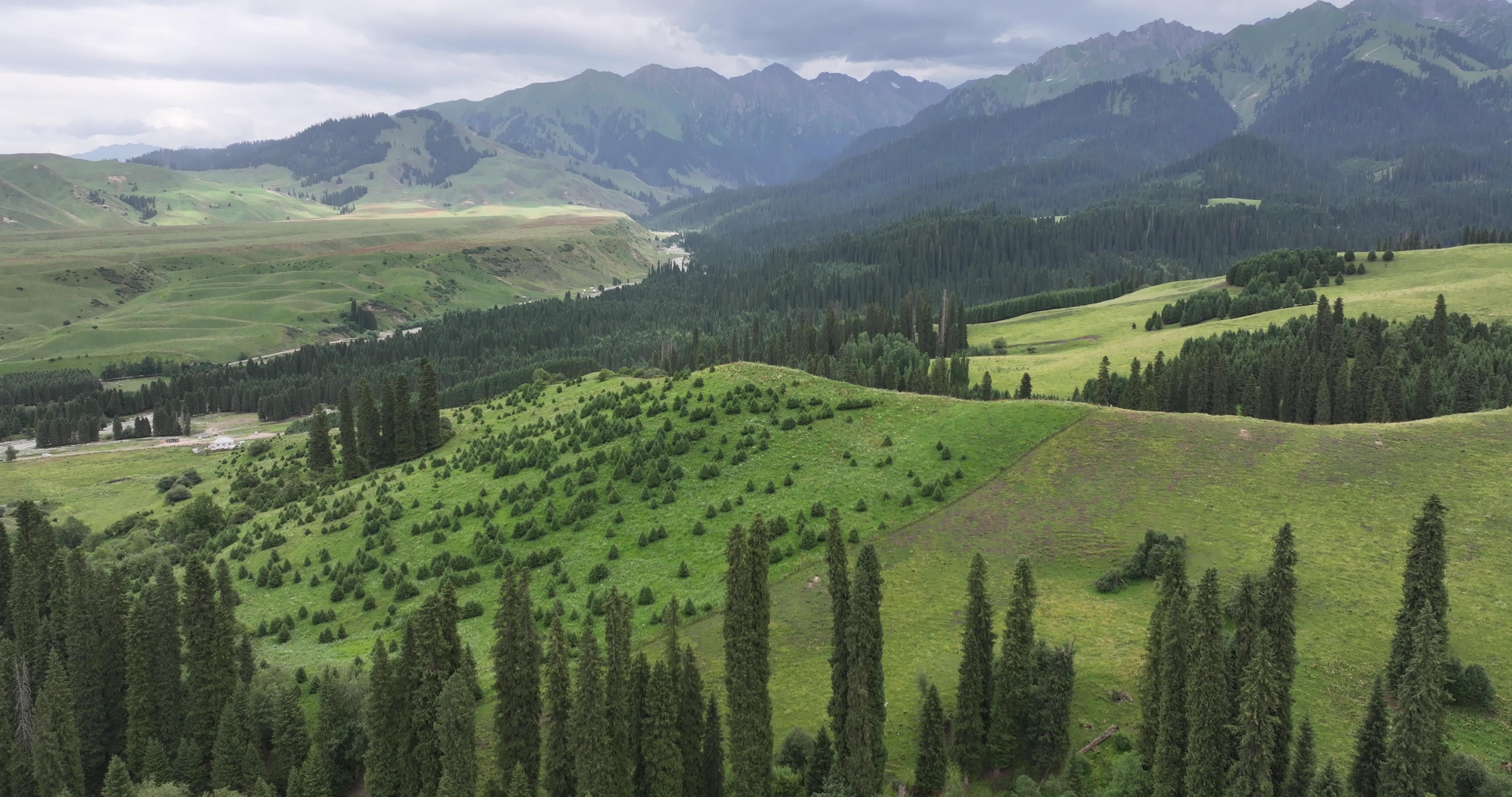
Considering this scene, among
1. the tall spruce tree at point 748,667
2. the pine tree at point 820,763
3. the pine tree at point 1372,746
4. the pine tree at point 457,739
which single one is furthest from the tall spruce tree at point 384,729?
the pine tree at point 1372,746

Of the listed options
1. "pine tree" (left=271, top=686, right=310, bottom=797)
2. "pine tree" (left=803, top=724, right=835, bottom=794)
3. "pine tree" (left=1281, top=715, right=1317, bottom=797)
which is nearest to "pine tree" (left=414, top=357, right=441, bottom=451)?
"pine tree" (left=271, top=686, right=310, bottom=797)

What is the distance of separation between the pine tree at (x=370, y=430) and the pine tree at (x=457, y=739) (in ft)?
255

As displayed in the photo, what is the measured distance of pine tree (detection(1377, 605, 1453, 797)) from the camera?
35344mm

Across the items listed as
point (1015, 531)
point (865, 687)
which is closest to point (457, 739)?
point (865, 687)

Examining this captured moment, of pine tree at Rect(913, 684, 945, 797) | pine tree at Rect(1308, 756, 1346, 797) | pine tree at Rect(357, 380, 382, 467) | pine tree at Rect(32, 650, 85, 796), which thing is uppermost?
pine tree at Rect(357, 380, 382, 467)

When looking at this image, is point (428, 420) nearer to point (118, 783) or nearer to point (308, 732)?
point (308, 732)

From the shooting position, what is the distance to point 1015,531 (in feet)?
218

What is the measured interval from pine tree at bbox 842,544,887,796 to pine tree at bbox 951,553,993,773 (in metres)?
4.30

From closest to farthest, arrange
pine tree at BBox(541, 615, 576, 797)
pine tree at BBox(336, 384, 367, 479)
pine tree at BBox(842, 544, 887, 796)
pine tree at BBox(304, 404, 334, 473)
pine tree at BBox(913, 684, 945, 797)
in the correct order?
pine tree at BBox(842, 544, 887, 796) < pine tree at BBox(913, 684, 945, 797) < pine tree at BBox(541, 615, 576, 797) < pine tree at BBox(336, 384, 367, 479) < pine tree at BBox(304, 404, 334, 473)

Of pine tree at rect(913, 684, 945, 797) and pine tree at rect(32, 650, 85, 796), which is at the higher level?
pine tree at rect(913, 684, 945, 797)

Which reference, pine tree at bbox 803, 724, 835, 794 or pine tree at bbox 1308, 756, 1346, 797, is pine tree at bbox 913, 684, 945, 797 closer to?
pine tree at bbox 803, 724, 835, 794

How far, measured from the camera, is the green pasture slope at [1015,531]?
168ft

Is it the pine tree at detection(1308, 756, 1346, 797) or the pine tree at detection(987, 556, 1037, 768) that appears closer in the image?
the pine tree at detection(1308, 756, 1346, 797)

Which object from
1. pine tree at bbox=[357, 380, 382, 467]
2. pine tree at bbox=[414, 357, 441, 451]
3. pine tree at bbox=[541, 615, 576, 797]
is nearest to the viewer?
pine tree at bbox=[541, 615, 576, 797]
